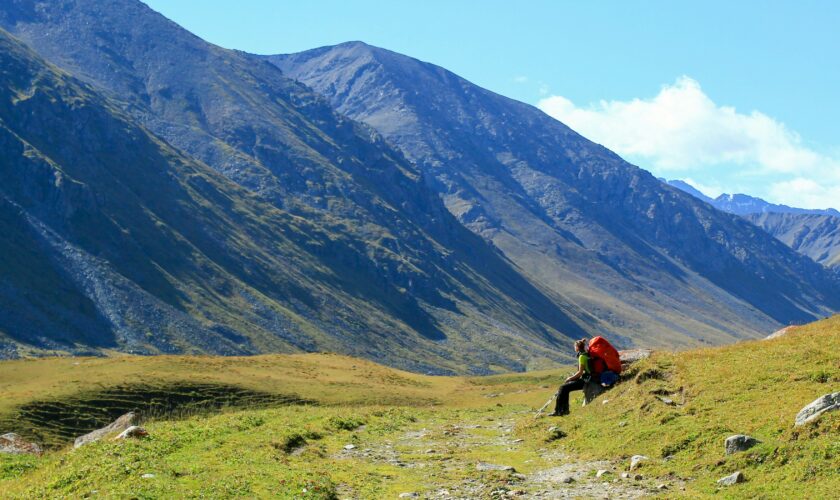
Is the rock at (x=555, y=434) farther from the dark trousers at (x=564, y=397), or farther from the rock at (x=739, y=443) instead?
the rock at (x=739, y=443)

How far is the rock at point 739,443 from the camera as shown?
21531mm

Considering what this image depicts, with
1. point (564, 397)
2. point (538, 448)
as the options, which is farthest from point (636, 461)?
point (564, 397)

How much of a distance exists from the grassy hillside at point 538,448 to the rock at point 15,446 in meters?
1.78

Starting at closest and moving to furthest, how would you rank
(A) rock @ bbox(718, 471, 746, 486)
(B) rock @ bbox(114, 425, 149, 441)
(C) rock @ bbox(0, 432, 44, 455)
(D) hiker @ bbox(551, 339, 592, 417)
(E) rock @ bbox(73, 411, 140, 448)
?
(A) rock @ bbox(718, 471, 746, 486)
(B) rock @ bbox(114, 425, 149, 441)
(C) rock @ bbox(0, 432, 44, 455)
(E) rock @ bbox(73, 411, 140, 448)
(D) hiker @ bbox(551, 339, 592, 417)

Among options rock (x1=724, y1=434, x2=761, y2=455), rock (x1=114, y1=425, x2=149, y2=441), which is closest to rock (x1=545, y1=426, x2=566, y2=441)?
rock (x1=724, y1=434, x2=761, y2=455)

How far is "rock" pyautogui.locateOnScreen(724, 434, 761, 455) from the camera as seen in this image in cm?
2153

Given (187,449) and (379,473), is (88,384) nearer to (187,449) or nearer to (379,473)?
(187,449)

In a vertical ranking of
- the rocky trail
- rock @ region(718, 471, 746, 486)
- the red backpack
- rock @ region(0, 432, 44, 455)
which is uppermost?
the red backpack

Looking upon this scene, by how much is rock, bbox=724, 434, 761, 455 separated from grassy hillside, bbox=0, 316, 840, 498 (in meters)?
0.31

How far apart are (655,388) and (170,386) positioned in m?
41.1

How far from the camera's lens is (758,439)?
21984 mm

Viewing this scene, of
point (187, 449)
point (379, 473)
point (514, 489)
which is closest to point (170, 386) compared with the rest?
point (187, 449)

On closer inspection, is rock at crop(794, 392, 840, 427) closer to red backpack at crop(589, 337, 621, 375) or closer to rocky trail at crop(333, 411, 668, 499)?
rocky trail at crop(333, 411, 668, 499)

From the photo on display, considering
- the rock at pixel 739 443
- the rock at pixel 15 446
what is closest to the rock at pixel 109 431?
the rock at pixel 15 446
